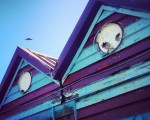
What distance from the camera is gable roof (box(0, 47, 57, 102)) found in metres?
6.62

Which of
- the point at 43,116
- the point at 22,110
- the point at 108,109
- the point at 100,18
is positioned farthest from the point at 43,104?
the point at 100,18

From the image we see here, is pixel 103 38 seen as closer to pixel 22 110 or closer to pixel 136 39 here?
pixel 136 39

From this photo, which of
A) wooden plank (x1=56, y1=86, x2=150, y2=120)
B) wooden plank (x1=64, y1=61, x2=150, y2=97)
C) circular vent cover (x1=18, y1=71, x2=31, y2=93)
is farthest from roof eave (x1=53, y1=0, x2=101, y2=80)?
circular vent cover (x1=18, y1=71, x2=31, y2=93)

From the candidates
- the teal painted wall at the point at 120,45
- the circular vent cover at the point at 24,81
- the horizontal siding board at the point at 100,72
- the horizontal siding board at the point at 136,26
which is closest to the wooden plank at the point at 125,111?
the horizontal siding board at the point at 100,72

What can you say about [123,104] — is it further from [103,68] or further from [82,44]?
[82,44]

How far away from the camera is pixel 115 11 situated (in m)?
5.23

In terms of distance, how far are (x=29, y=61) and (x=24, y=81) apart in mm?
736

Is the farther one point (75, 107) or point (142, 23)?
point (75, 107)

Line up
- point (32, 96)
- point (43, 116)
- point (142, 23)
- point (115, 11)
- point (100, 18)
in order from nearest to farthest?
point (142, 23) < point (115, 11) < point (100, 18) < point (43, 116) < point (32, 96)

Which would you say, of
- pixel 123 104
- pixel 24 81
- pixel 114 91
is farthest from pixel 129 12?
pixel 24 81

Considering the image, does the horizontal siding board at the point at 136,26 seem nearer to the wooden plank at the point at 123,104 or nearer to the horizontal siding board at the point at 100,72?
the horizontal siding board at the point at 100,72

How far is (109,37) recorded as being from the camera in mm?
5238

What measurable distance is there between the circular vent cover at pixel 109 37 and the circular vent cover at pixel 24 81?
290cm

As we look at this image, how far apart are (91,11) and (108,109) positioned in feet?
7.66
